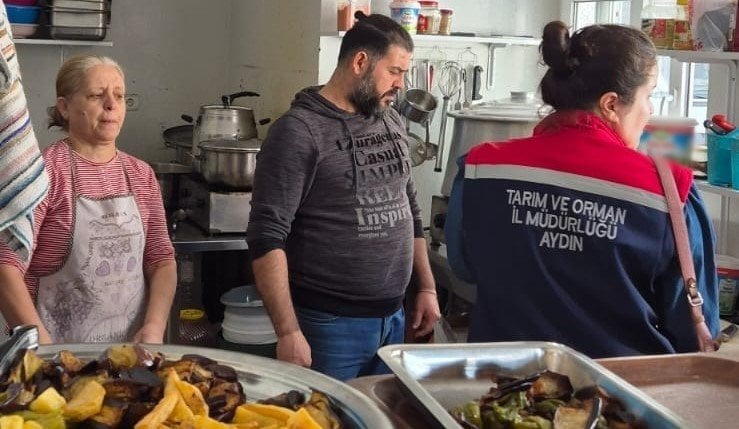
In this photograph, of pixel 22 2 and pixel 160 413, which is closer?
pixel 160 413

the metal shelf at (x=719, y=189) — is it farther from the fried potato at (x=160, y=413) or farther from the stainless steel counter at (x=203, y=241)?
the fried potato at (x=160, y=413)

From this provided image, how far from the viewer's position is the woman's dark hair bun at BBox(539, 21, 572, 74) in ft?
5.26

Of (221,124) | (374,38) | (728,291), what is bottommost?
(728,291)

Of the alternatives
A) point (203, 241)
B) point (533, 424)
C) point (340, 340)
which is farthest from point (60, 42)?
point (533, 424)

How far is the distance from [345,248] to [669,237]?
0.83m

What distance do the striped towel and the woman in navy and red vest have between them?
2.61 ft

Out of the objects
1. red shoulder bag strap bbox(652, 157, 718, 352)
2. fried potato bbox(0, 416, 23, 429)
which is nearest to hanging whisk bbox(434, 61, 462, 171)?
red shoulder bag strap bbox(652, 157, 718, 352)

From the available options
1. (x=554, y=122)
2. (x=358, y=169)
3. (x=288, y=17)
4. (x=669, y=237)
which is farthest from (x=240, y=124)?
(x=669, y=237)

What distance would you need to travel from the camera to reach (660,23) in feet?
8.73

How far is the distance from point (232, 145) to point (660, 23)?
1.34m

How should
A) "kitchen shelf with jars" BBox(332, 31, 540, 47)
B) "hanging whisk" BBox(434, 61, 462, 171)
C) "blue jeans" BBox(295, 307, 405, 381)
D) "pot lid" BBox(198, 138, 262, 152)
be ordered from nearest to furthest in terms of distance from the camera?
"blue jeans" BBox(295, 307, 405, 381) → "pot lid" BBox(198, 138, 262, 152) → "kitchen shelf with jars" BBox(332, 31, 540, 47) → "hanging whisk" BBox(434, 61, 462, 171)

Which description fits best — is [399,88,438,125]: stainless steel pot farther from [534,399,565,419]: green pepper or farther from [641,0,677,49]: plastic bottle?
[534,399,565,419]: green pepper

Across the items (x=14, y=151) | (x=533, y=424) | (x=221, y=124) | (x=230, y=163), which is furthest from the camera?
(x=221, y=124)

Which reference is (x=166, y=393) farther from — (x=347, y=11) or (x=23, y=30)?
(x=23, y=30)
